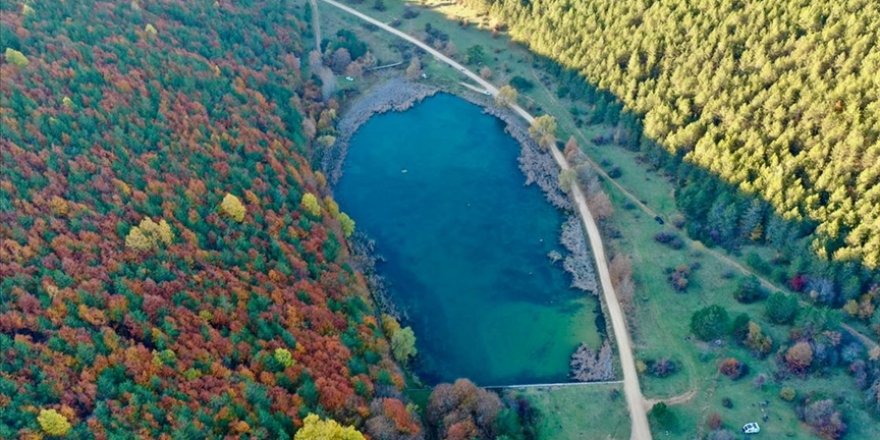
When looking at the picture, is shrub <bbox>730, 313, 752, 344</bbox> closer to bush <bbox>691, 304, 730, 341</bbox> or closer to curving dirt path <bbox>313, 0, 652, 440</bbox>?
bush <bbox>691, 304, 730, 341</bbox>

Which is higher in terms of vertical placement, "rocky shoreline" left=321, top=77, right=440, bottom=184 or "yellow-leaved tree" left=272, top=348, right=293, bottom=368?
"rocky shoreline" left=321, top=77, right=440, bottom=184

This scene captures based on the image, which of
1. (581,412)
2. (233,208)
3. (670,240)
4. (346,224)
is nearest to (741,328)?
(670,240)

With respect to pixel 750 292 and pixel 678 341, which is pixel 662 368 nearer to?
pixel 678 341

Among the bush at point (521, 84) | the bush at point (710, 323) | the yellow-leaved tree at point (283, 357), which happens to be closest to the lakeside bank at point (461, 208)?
the bush at point (521, 84)

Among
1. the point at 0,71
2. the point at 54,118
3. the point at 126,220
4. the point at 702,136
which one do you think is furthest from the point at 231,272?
the point at 702,136

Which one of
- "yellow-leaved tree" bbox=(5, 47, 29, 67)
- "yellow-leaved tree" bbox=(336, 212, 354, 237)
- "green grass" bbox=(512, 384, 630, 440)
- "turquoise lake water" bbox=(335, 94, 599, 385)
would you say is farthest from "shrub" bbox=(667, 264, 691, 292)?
"yellow-leaved tree" bbox=(5, 47, 29, 67)

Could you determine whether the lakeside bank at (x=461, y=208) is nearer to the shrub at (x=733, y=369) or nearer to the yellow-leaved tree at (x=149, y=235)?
the shrub at (x=733, y=369)
